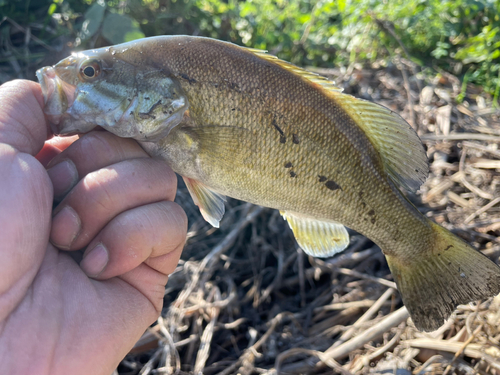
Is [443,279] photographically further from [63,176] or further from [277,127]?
[63,176]

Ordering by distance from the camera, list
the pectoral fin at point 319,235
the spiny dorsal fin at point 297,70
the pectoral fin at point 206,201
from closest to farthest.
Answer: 1. the spiny dorsal fin at point 297,70
2. the pectoral fin at point 206,201
3. the pectoral fin at point 319,235

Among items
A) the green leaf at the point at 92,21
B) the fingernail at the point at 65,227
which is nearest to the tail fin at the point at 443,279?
the fingernail at the point at 65,227

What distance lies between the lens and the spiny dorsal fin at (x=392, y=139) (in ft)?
4.49

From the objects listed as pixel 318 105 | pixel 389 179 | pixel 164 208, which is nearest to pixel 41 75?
pixel 164 208

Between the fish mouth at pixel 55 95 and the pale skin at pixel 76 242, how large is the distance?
0.02 m

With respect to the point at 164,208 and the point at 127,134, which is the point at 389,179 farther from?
the point at 127,134

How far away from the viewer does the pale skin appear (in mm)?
930

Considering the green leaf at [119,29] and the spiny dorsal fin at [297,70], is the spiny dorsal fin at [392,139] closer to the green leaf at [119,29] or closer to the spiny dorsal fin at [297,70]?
the spiny dorsal fin at [297,70]

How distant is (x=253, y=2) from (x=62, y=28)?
85.4 inches

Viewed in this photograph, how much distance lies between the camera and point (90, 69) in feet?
4.00

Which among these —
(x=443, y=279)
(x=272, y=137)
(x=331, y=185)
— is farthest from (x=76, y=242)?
(x=443, y=279)

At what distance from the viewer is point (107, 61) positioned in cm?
124

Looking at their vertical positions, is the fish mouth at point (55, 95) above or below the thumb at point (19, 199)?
above

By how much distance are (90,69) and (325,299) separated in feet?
6.18
